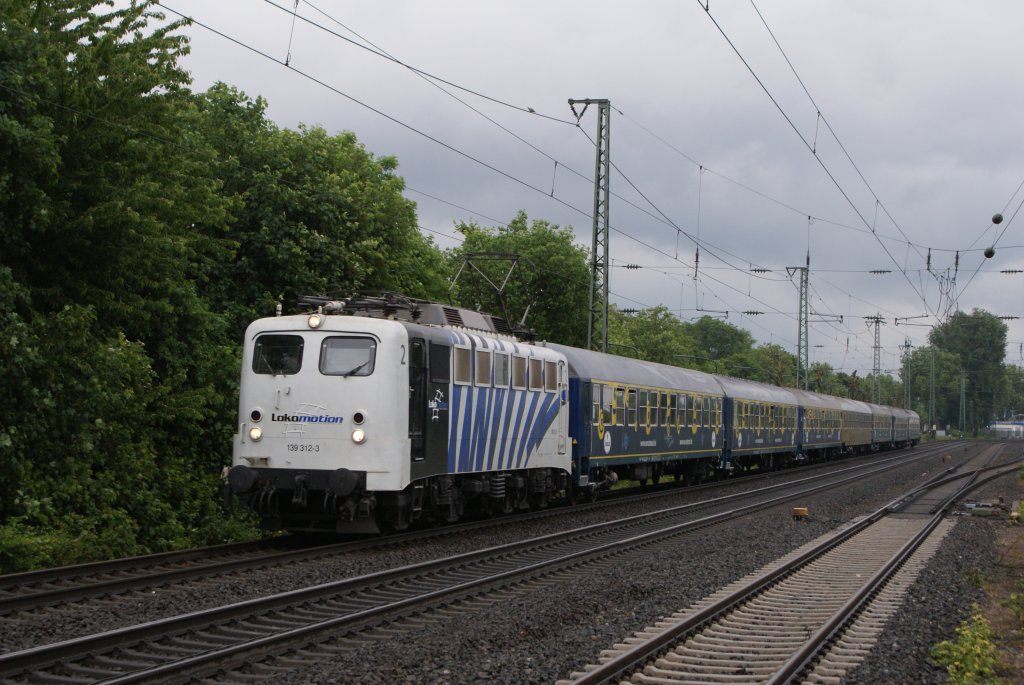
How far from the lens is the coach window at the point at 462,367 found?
17.7m

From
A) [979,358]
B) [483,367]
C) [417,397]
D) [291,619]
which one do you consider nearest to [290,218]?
[483,367]

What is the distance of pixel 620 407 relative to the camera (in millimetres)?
26859

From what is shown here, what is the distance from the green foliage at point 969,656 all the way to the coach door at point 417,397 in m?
7.85

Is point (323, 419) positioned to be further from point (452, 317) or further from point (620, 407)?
point (620, 407)

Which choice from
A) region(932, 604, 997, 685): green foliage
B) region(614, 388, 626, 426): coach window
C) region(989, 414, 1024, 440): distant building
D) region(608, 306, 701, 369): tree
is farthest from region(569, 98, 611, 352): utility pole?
region(989, 414, 1024, 440): distant building

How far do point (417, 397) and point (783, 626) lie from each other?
6864mm

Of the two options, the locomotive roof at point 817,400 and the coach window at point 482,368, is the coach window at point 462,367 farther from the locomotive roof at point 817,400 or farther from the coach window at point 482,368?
the locomotive roof at point 817,400

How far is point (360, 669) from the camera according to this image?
860 centimetres

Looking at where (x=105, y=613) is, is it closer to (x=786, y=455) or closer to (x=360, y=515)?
(x=360, y=515)

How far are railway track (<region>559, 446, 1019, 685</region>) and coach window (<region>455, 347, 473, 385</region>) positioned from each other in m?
5.58

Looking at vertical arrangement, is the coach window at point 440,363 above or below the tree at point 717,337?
below

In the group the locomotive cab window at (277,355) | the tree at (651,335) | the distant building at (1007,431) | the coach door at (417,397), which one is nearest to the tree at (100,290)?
the locomotive cab window at (277,355)

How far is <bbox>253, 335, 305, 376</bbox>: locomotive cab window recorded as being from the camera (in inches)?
626

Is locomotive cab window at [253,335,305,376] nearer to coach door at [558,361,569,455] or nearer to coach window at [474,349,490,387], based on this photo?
coach window at [474,349,490,387]
